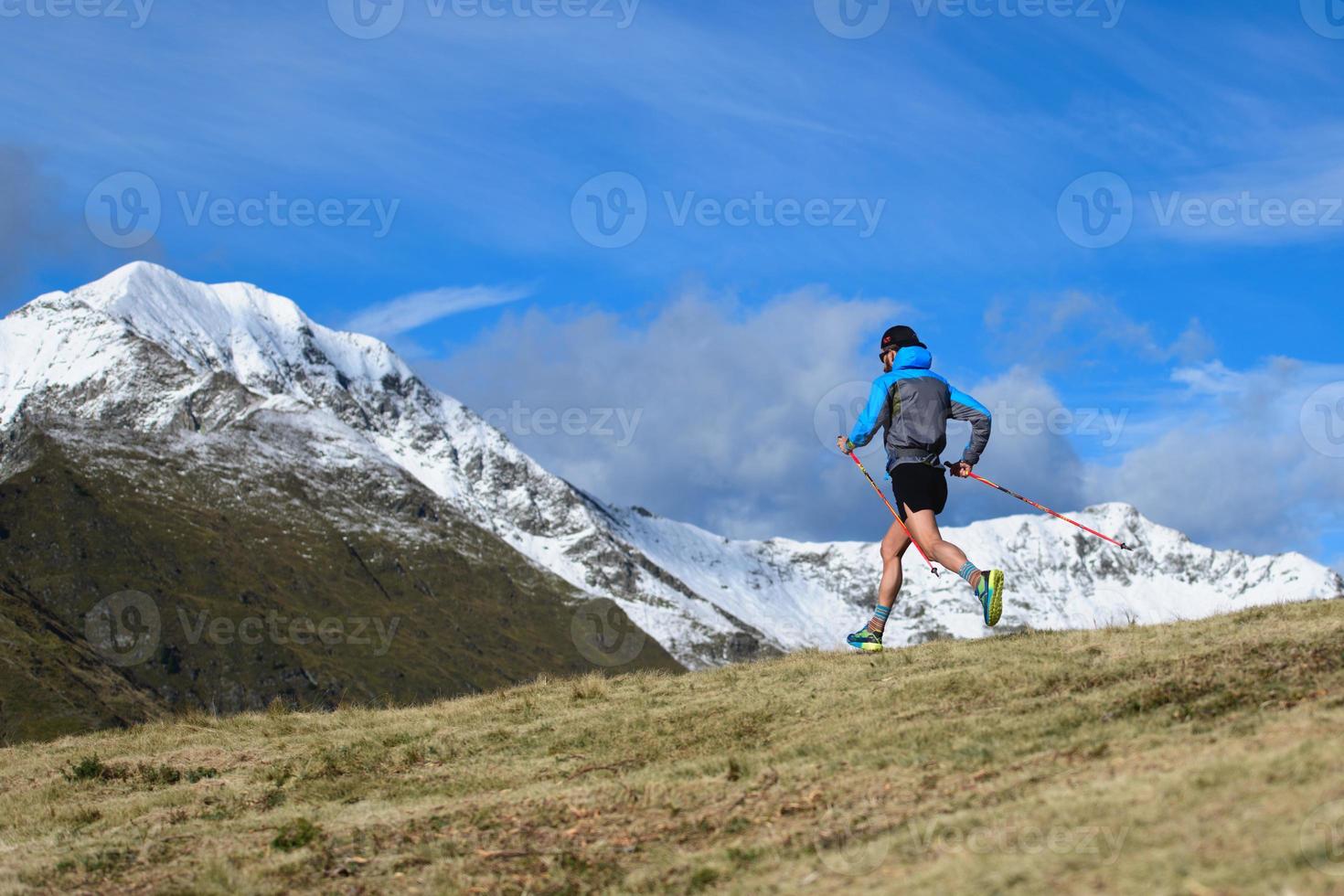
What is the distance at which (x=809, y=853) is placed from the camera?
10016 millimetres

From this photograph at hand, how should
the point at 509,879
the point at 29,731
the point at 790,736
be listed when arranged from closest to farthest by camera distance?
the point at 509,879 < the point at 790,736 < the point at 29,731

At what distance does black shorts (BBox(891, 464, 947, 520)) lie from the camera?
1748 centimetres

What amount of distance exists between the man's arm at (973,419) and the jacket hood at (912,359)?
0.54 meters

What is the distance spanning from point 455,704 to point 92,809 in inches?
238

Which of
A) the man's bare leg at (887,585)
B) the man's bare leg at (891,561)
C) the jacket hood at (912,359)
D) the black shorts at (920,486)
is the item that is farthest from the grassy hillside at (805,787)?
the jacket hood at (912,359)

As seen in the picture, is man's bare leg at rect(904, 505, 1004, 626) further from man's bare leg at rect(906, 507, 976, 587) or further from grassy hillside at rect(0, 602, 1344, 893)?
grassy hillside at rect(0, 602, 1344, 893)

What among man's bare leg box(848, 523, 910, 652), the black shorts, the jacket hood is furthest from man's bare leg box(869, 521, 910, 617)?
the jacket hood

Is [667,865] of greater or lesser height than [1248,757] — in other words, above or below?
below

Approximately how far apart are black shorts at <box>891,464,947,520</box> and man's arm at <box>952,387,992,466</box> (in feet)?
1.56

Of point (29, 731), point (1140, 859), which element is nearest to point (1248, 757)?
point (1140, 859)

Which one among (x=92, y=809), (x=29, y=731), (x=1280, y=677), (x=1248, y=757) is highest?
(x=1280, y=677)

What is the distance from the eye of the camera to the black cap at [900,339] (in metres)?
18.3

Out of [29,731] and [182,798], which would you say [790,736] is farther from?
[29,731]

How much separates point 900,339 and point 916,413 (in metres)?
1.20
